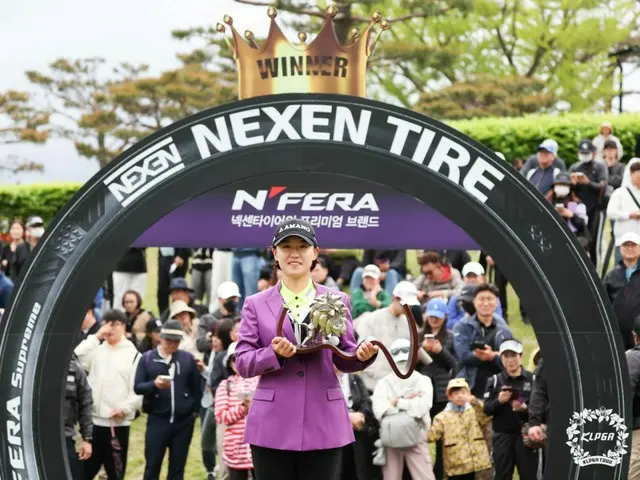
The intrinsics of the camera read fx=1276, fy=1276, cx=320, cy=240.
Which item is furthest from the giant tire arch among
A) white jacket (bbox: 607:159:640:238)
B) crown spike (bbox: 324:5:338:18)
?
white jacket (bbox: 607:159:640:238)

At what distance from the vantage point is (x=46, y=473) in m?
6.79

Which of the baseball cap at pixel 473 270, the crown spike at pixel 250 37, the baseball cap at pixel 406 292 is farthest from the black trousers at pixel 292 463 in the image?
the baseball cap at pixel 473 270

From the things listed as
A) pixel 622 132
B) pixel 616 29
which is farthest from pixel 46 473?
pixel 616 29

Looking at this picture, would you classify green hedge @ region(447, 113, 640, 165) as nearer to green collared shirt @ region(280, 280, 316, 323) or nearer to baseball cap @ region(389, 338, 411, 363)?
baseball cap @ region(389, 338, 411, 363)

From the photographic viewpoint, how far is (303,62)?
7594mm

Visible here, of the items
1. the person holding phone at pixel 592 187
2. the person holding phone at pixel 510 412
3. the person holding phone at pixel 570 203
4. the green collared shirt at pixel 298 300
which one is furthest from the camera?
the person holding phone at pixel 592 187

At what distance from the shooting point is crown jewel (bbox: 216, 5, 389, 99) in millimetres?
7562

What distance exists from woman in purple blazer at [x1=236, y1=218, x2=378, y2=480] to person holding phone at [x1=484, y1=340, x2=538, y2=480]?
324 centimetres

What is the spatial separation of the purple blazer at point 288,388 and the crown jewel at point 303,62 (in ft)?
6.36

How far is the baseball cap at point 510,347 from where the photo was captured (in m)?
9.10

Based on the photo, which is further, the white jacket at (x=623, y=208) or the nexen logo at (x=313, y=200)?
the white jacket at (x=623, y=208)

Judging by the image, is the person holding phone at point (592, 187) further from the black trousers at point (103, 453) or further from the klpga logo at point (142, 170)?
the klpga logo at point (142, 170)

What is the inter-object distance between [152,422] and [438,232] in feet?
9.81

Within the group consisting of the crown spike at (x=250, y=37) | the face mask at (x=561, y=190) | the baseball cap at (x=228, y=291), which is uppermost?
the face mask at (x=561, y=190)
